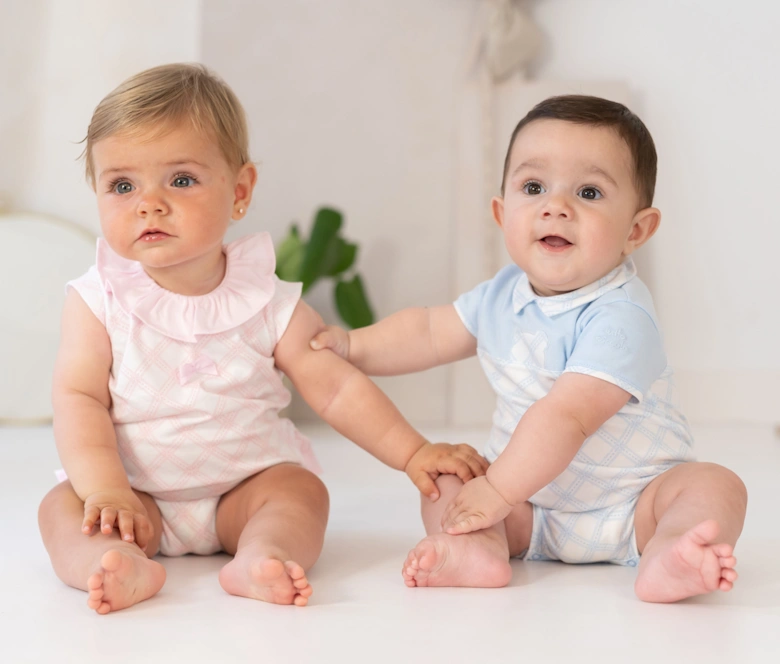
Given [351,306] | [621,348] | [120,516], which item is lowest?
[351,306]

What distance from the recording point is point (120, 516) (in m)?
1.10

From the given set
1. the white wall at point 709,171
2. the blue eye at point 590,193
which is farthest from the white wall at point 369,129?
the blue eye at point 590,193

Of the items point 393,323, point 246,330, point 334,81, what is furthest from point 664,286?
point 246,330

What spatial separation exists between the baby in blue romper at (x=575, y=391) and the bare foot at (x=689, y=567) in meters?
0.02

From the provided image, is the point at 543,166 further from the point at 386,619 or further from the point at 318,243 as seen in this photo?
the point at 318,243

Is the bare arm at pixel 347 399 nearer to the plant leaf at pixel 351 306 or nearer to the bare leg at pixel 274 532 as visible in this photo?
the bare leg at pixel 274 532

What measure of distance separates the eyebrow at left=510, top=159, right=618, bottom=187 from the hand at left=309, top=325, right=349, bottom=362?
1.06 ft

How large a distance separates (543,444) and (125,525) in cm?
48

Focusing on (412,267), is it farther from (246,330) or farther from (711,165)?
(246,330)

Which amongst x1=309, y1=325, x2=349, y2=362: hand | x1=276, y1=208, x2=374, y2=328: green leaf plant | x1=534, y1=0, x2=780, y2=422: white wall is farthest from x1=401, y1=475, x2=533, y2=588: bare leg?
x1=534, y1=0, x2=780, y2=422: white wall

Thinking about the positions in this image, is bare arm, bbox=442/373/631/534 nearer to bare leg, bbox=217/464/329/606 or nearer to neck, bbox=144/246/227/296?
bare leg, bbox=217/464/329/606

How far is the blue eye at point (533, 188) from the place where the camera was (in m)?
1.23

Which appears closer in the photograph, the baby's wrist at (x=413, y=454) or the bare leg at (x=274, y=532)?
the bare leg at (x=274, y=532)

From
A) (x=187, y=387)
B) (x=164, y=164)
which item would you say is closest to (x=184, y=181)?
(x=164, y=164)
